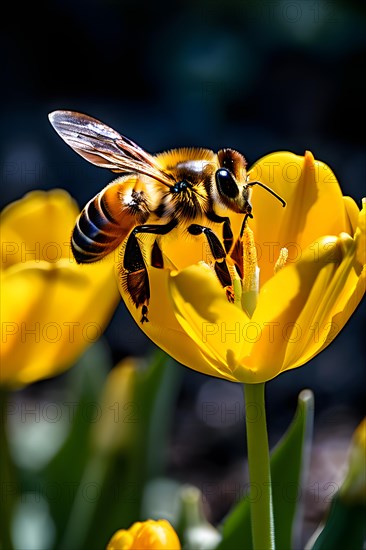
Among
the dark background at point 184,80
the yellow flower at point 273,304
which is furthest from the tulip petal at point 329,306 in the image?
the dark background at point 184,80

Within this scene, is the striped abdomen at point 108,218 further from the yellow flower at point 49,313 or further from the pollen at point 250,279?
the pollen at point 250,279

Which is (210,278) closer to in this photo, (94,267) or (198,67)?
(94,267)

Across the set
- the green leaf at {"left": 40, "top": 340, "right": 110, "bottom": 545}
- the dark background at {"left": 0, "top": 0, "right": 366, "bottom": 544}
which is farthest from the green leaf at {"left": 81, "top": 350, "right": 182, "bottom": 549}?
the dark background at {"left": 0, "top": 0, "right": 366, "bottom": 544}

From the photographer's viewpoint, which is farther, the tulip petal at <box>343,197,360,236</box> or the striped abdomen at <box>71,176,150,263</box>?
the striped abdomen at <box>71,176,150,263</box>

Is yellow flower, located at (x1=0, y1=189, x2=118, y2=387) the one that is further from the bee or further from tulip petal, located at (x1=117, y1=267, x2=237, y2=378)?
tulip petal, located at (x1=117, y1=267, x2=237, y2=378)

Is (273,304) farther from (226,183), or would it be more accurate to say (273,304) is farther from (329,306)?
(226,183)

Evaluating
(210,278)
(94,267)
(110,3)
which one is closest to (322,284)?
(210,278)
